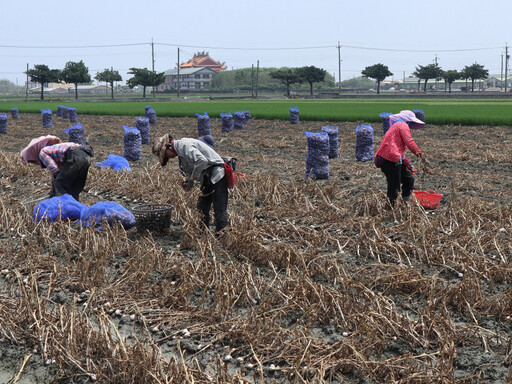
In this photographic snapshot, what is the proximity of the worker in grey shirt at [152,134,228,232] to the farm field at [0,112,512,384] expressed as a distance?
1.06ft

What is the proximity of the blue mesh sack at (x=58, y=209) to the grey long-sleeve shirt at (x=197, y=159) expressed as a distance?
1518 mm

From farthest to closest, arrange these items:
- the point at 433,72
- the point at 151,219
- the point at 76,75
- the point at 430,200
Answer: the point at 433,72
the point at 76,75
the point at 430,200
the point at 151,219

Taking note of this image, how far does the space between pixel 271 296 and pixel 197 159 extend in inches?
70.4

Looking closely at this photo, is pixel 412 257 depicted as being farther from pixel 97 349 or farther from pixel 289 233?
pixel 97 349

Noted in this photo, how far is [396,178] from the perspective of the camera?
643 centimetres

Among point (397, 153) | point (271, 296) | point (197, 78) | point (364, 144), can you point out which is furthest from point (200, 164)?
point (197, 78)

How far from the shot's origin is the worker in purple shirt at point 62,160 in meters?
6.23

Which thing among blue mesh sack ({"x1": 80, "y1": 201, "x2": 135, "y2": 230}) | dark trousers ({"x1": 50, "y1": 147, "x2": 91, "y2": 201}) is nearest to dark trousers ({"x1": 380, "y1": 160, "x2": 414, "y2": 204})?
blue mesh sack ({"x1": 80, "y1": 201, "x2": 135, "y2": 230})

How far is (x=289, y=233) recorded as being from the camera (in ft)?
19.3

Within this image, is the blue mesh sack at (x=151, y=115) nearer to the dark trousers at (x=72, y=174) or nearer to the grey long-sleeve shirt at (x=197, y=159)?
the dark trousers at (x=72, y=174)

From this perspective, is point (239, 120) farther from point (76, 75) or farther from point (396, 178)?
point (76, 75)

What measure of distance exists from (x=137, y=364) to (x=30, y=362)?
855 mm

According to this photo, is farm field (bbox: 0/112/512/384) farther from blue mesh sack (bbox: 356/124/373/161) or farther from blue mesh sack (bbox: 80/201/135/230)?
blue mesh sack (bbox: 356/124/373/161)

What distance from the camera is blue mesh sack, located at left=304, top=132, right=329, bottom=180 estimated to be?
30.2 ft
